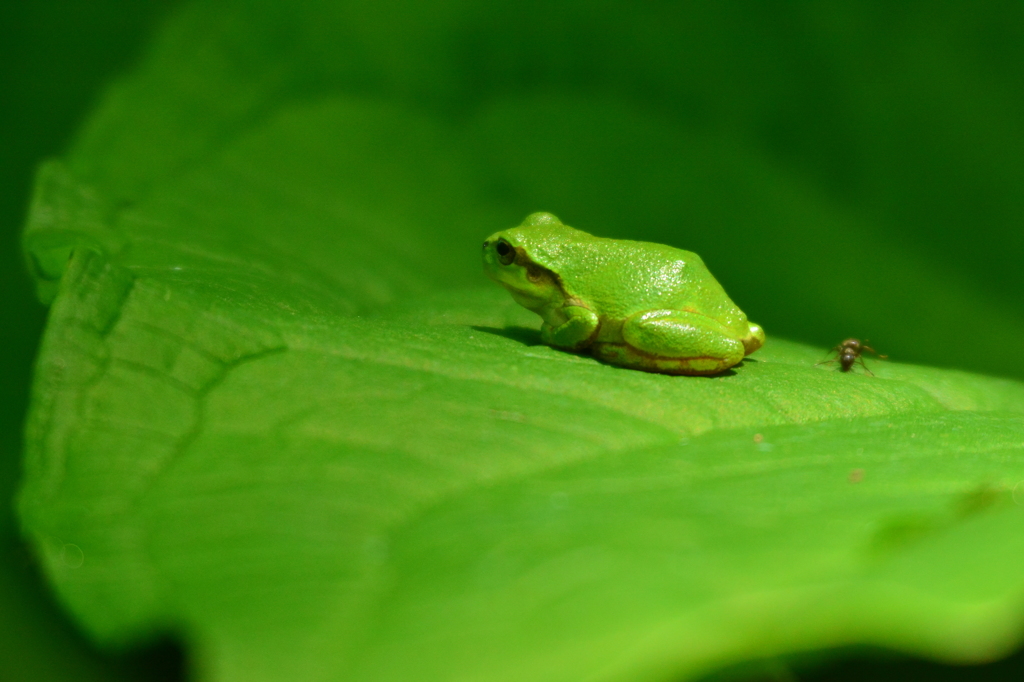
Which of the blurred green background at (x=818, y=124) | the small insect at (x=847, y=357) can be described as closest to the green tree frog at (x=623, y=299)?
the small insect at (x=847, y=357)

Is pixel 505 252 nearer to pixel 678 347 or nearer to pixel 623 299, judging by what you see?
pixel 623 299

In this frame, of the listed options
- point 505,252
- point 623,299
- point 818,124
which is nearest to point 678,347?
point 623,299

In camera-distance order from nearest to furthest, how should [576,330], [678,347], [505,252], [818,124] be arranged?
1. [678,347]
2. [576,330]
3. [505,252]
4. [818,124]

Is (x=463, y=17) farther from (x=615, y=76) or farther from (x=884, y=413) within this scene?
(x=884, y=413)

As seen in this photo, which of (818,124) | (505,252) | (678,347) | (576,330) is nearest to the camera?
(678,347)

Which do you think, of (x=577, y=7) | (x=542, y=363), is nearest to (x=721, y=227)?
(x=577, y=7)

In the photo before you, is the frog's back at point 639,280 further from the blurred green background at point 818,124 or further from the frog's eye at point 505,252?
the blurred green background at point 818,124
